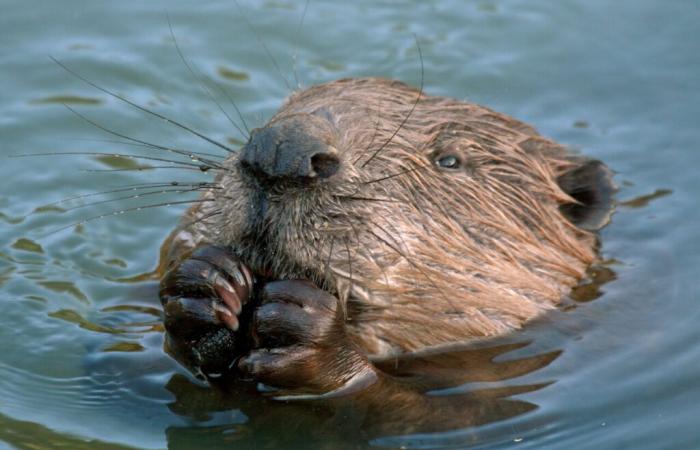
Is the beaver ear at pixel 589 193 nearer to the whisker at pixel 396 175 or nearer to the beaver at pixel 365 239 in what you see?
the beaver at pixel 365 239

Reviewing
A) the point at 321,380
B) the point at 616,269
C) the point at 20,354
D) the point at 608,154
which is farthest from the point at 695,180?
the point at 20,354

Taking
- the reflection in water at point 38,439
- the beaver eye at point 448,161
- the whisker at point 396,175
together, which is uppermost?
the beaver eye at point 448,161

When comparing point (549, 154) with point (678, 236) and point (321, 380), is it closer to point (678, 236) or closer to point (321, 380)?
point (678, 236)

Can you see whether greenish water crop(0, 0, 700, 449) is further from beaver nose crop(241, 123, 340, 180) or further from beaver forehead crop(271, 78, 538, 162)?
beaver nose crop(241, 123, 340, 180)

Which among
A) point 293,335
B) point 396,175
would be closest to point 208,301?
point 293,335

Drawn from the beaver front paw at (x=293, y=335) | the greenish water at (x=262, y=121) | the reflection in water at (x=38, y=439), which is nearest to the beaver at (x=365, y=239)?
the beaver front paw at (x=293, y=335)
